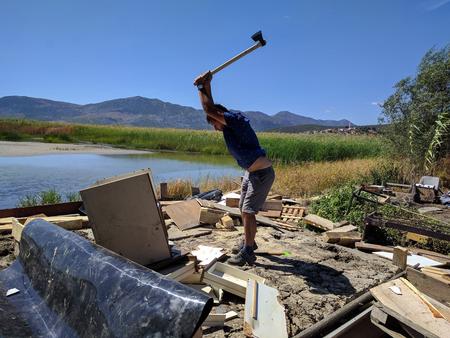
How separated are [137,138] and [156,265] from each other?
3461cm

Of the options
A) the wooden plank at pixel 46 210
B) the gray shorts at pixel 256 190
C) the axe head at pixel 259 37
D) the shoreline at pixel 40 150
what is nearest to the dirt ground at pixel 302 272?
the gray shorts at pixel 256 190

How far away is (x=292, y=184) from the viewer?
1049 centimetres

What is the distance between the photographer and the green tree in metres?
11.4

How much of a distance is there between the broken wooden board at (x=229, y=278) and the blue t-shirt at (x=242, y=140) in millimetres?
1111

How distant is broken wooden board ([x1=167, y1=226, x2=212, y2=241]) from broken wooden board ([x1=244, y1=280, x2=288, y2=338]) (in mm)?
2192

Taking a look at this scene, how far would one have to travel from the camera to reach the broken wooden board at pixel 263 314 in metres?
2.71

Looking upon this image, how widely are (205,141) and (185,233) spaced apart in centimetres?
2755

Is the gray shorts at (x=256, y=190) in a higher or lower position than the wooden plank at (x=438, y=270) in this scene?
higher

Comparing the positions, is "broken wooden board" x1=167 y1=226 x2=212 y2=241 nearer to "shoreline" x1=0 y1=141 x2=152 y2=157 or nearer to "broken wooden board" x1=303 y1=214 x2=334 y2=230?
"broken wooden board" x1=303 y1=214 x2=334 y2=230

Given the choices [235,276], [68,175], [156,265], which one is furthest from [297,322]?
[68,175]

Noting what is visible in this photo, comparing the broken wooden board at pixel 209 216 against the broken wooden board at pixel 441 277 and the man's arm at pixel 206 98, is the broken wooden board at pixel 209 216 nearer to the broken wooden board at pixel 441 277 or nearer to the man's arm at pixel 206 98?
the man's arm at pixel 206 98

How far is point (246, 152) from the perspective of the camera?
13.2ft

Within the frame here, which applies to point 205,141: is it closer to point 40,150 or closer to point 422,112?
point 40,150

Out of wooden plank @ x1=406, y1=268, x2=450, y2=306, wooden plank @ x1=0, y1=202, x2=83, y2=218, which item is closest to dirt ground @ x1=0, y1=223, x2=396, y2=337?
wooden plank @ x1=406, y1=268, x2=450, y2=306
